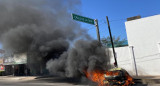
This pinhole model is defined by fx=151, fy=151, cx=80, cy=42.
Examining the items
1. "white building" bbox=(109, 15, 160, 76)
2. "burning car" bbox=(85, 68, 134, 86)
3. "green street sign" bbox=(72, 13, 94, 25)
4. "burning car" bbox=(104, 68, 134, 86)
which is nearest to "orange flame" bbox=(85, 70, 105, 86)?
"burning car" bbox=(85, 68, 134, 86)

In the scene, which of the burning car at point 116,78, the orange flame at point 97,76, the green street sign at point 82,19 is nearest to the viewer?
the burning car at point 116,78

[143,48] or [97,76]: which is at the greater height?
[143,48]

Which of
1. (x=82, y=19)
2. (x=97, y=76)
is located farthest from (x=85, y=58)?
(x=82, y=19)

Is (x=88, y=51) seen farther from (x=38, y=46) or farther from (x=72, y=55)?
(x=38, y=46)

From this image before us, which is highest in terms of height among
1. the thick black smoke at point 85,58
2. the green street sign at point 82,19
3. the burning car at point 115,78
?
the green street sign at point 82,19

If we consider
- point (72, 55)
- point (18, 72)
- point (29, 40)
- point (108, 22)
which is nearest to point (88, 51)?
point (72, 55)

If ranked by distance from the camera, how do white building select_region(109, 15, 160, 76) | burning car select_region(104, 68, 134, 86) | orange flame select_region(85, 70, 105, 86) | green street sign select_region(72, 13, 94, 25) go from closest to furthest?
burning car select_region(104, 68, 134, 86) < orange flame select_region(85, 70, 105, 86) < green street sign select_region(72, 13, 94, 25) < white building select_region(109, 15, 160, 76)

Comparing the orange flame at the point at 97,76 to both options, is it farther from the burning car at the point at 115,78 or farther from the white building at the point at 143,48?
the white building at the point at 143,48

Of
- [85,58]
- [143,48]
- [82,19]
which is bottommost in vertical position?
[85,58]

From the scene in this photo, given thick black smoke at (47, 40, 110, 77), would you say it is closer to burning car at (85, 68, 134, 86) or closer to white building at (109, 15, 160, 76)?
burning car at (85, 68, 134, 86)

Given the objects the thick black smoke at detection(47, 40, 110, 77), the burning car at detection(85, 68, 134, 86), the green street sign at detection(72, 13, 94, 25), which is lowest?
the burning car at detection(85, 68, 134, 86)

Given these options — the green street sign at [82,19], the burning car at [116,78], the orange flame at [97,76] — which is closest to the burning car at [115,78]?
the burning car at [116,78]

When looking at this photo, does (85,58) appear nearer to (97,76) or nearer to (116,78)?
(97,76)

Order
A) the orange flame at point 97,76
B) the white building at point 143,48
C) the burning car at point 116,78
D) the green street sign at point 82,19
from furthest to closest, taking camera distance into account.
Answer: the white building at point 143,48 → the green street sign at point 82,19 → the orange flame at point 97,76 → the burning car at point 116,78
